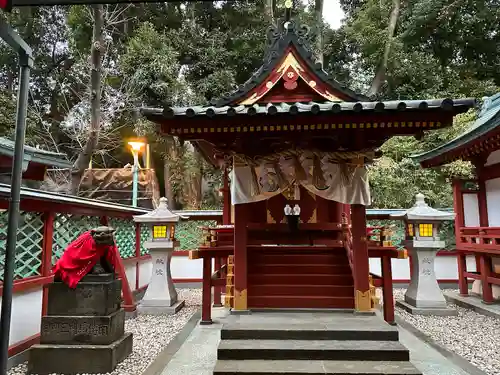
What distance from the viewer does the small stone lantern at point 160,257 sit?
338 inches

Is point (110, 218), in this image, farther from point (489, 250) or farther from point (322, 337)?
point (489, 250)

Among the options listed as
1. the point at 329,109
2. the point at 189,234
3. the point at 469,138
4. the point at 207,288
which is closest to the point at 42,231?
the point at 207,288

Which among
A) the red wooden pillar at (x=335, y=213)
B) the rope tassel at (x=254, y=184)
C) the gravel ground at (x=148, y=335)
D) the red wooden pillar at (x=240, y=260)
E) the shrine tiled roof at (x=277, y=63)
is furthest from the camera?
the red wooden pillar at (x=335, y=213)

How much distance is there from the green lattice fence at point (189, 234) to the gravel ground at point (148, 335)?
314 cm

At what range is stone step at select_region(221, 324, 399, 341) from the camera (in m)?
4.48

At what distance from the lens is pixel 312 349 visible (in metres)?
4.22

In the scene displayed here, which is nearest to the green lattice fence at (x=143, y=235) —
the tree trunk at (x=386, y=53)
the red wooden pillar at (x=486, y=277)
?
the red wooden pillar at (x=486, y=277)

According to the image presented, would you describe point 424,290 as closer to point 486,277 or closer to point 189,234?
point 486,277

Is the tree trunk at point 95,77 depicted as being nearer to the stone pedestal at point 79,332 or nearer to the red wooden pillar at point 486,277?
the stone pedestal at point 79,332

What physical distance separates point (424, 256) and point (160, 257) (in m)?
6.51

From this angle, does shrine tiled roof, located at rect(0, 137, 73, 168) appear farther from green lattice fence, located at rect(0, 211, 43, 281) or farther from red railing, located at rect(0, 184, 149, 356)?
green lattice fence, located at rect(0, 211, 43, 281)

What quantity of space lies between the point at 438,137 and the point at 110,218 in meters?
12.9

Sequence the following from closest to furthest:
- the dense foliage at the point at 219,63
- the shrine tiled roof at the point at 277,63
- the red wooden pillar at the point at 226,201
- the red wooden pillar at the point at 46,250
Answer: the red wooden pillar at the point at 46,250 < the shrine tiled roof at the point at 277,63 < the red wooden pillar at the point at 226,201 < the dense foliage at the point at 219,63

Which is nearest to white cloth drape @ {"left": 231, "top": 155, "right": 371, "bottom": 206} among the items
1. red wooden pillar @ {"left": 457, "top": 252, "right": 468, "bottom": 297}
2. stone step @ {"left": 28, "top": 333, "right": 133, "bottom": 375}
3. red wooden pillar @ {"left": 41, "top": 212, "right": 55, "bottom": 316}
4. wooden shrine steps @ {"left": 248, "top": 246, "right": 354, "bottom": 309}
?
wooden shrine steps @ {"left": 248, "top": 246, "right": 354, "bottom": 309}
